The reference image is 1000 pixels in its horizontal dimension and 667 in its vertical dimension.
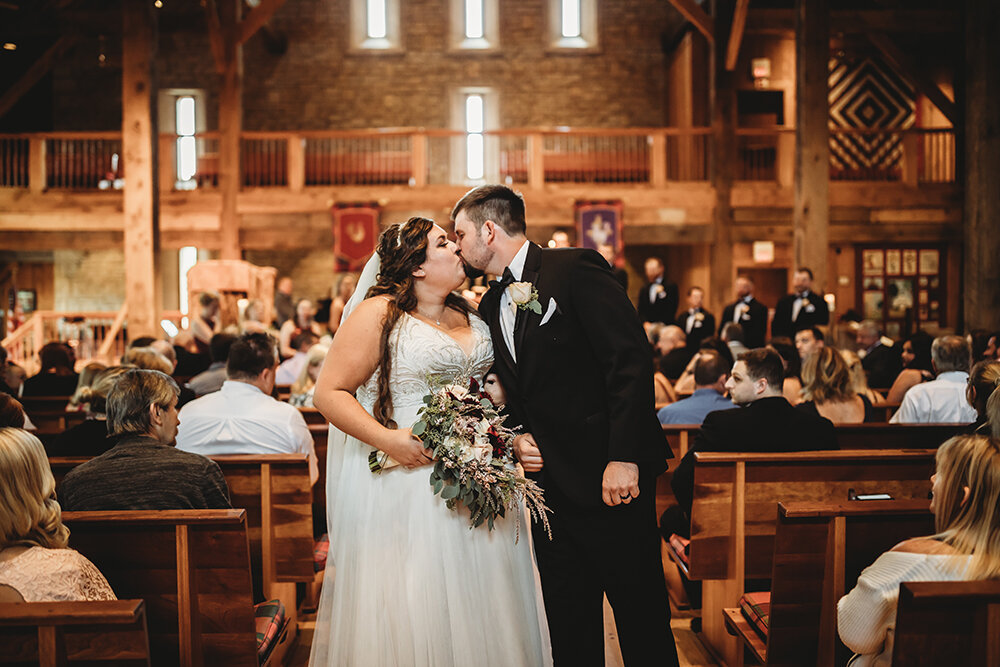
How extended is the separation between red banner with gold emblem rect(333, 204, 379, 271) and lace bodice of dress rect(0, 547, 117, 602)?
10.8m

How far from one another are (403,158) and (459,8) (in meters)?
3.49

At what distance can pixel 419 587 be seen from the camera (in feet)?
8.25

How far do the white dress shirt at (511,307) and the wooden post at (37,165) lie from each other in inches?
498

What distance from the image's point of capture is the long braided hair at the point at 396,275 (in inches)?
103

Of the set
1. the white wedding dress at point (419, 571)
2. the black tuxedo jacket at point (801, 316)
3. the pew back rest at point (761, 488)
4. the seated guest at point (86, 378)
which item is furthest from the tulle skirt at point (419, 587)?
the black tuxedo jacket at point (801, 316)

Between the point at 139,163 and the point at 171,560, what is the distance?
9082 millimetres

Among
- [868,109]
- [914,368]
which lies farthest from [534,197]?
[868,109]

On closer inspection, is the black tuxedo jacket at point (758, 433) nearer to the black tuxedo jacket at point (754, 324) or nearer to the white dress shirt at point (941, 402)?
the white dress shirt at point (941, 402)

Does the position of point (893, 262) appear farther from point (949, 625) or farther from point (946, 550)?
point (949, 625)

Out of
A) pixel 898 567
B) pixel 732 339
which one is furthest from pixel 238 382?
pixel 732 339

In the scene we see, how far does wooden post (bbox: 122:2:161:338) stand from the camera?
408 inches

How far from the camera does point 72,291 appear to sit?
17.2 metres

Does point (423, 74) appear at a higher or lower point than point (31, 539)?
higher

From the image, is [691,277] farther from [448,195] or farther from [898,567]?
[898,567]
